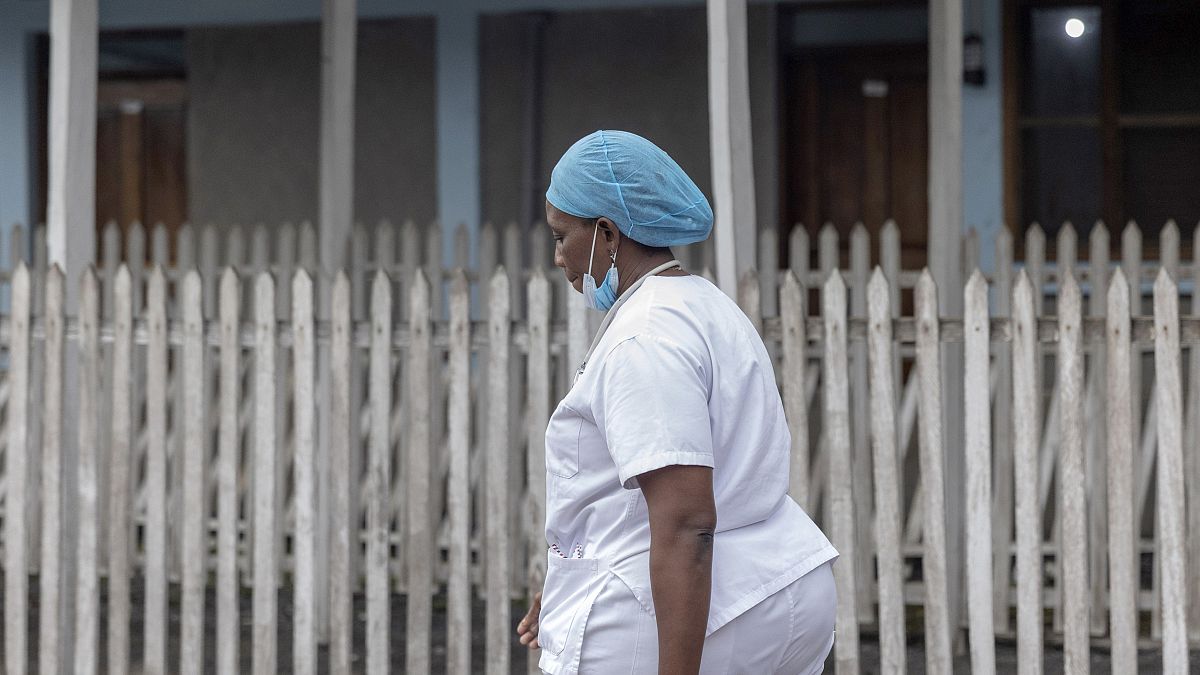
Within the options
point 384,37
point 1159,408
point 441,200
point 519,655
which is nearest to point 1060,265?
point 1159,408

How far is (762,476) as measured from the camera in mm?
2041

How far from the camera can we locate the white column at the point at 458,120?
8.04 m

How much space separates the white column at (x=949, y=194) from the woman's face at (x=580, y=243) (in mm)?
3290

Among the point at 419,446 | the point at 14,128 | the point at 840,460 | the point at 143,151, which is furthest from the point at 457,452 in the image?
the point at 14,128

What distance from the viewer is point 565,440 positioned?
80.7 inches

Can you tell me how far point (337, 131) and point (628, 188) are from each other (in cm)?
378

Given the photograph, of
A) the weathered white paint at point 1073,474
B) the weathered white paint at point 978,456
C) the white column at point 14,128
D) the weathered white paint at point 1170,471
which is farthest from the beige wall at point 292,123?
the weathered white paint at point 1170,471

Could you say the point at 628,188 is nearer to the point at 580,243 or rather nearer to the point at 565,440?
the point at 580,243

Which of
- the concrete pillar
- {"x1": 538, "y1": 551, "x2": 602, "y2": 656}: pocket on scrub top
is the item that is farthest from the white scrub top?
the concrete pillar

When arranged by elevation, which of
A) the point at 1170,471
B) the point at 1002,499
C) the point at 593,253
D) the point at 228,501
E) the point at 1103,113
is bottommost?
the point at 1002,499

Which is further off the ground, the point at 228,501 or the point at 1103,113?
the point at 1103,113

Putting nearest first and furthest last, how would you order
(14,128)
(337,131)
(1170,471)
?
(1170,471), (337,131), (14,128)

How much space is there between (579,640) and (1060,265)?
4560mm

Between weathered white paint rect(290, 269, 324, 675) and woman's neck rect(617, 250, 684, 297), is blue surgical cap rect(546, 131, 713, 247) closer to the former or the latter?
woman's neck rect(617, 250, 684, 297)
